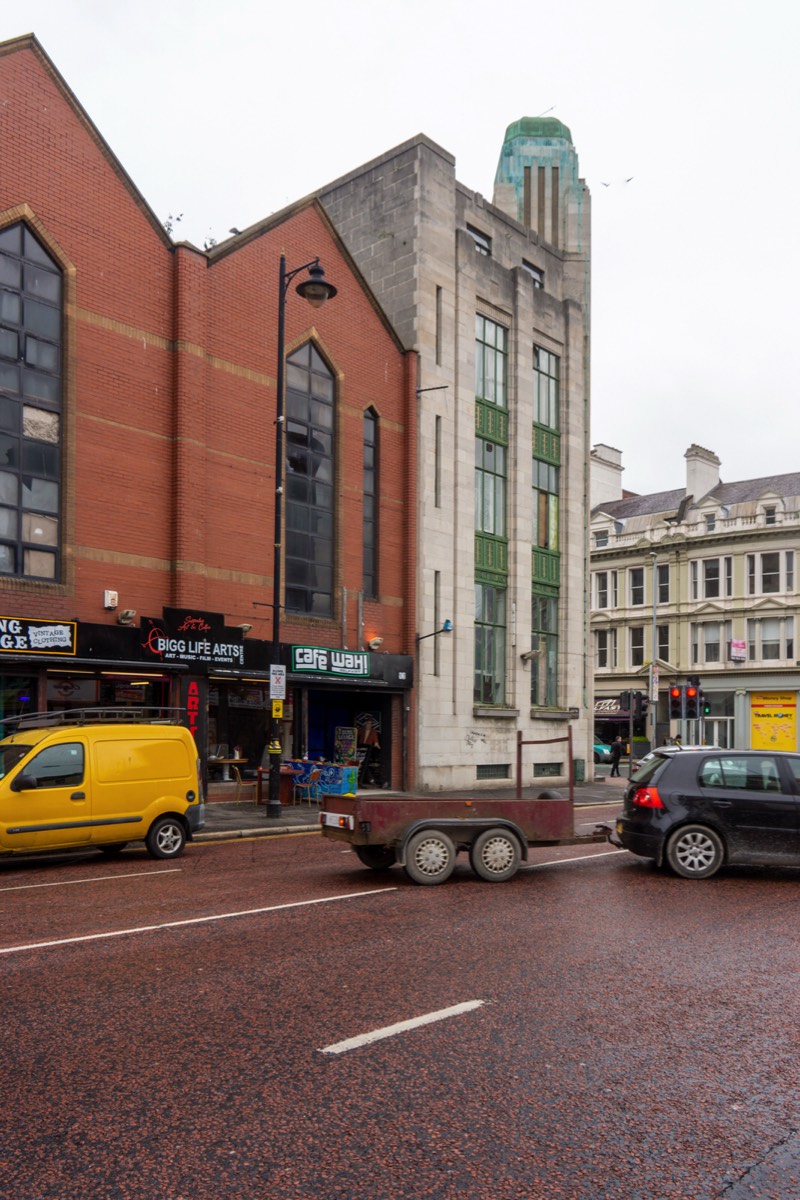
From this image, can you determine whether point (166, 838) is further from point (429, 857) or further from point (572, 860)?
point (572, 860)

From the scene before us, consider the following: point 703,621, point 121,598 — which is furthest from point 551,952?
point 703,621

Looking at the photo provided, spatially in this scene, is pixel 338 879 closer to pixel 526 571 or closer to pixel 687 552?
pixel 526 571

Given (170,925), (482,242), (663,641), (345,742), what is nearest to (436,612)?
(345,742)

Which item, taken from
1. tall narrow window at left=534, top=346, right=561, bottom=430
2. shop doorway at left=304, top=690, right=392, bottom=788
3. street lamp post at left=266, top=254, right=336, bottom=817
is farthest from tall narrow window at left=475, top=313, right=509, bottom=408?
street lamp post at left=266, top=254, right=336, bottom=817

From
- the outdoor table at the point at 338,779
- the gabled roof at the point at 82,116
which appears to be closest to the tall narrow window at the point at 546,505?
the outdoor table at the point at 338,779

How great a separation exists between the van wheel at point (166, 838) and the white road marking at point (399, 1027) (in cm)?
824

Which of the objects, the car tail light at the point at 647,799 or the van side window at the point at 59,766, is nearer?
the car tail light at the point at 647,799

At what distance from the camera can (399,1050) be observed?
18.1ft

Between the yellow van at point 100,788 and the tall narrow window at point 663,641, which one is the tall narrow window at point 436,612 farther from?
the tall narrow window at point 663,641

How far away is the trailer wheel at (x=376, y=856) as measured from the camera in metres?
12.0

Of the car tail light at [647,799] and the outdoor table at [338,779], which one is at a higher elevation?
the car tail light at [647,799]

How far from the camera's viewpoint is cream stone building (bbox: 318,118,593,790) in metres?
27.8

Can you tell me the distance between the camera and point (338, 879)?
11.6m

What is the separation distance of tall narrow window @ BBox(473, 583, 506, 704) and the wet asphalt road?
19.2 metres
